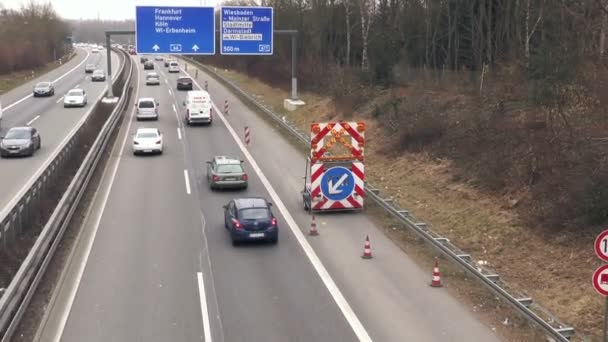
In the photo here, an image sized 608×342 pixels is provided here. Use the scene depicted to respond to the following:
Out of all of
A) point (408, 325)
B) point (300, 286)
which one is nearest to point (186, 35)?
point (300, 286)

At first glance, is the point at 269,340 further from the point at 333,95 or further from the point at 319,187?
the point at 333,95

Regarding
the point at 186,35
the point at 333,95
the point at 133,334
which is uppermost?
the point at 186,35

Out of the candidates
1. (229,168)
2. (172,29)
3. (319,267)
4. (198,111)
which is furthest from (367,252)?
(172,29)

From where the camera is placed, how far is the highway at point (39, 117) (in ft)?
91.2

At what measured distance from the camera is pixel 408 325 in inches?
534

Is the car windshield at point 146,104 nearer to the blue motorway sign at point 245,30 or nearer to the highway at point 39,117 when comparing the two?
the highway at point 39,117

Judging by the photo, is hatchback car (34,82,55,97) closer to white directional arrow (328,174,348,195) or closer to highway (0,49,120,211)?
highway (0,49,120,211)

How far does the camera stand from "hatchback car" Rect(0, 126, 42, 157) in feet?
104

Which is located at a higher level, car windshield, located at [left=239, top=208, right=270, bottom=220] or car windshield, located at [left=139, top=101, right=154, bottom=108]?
car windshield, located at [left=139, top=101, right=154, bottom=108]

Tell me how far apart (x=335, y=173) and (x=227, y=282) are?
→ 7324 mm

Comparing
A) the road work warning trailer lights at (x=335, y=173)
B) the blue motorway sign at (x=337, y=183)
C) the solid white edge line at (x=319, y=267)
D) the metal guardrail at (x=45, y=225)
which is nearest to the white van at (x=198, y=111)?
the metal guardrail at (x=45, y=225)

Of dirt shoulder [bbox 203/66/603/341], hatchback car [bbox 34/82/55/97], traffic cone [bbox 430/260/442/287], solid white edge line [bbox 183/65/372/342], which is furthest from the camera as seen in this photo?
hatchback car [bbox 34/82/55/97]

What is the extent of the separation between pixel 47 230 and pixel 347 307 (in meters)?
7.92

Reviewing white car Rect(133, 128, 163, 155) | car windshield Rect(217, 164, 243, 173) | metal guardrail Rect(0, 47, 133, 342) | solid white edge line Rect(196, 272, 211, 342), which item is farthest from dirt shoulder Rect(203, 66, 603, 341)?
white car Rect(133, 128, 163, 155)
